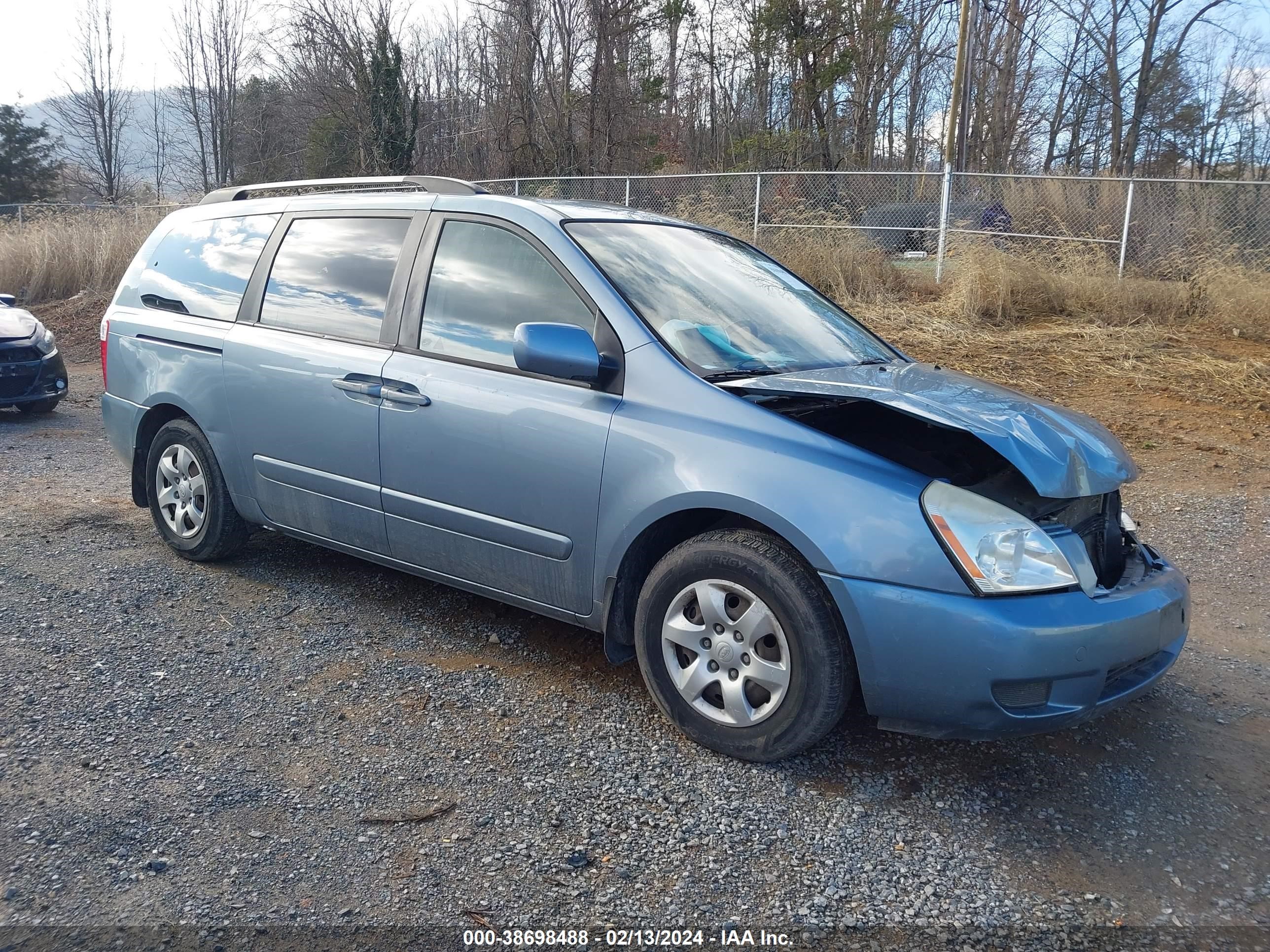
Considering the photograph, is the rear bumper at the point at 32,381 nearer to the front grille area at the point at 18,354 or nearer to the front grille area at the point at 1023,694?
the front grille area at the point at 18,354

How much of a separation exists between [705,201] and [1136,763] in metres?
13.8

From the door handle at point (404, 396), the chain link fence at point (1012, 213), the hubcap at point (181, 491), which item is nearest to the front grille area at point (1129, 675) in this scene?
the door handle at point (404, 396)

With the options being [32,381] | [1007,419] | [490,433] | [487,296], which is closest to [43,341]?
[32,381]

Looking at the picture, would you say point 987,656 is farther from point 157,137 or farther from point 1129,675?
point 157,137

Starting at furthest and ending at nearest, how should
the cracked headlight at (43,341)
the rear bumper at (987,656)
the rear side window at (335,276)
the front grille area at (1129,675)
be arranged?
the cracked headlight at (43,341) < the rear side window at (335,276) < the front grille area at (1129,675) < the rear bumper at (987,656)

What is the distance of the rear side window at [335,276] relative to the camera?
4.07 metres

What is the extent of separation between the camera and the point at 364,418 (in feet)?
12.9

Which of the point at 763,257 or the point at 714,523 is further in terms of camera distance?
the point at 763,257

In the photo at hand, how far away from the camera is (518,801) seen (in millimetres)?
2896

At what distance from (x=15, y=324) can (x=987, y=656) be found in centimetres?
913

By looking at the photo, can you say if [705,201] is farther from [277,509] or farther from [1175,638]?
[1175,638]

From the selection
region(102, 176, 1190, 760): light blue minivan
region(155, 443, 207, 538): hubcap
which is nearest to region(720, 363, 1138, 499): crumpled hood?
region(102, 176, 1190, 760): light blue minivan

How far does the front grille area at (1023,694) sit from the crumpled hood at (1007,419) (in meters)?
0.55

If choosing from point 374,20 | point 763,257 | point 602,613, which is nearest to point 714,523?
point 602,613
